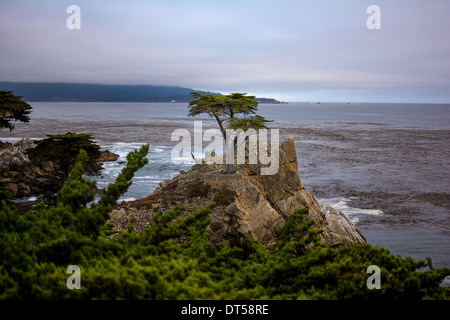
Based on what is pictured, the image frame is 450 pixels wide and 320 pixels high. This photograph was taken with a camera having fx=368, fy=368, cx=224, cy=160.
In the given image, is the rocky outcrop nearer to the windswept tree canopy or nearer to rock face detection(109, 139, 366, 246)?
the windswept tree canopy

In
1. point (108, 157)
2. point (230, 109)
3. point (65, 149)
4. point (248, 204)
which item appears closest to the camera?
point (248, 204)

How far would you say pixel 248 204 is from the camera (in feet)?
54.7

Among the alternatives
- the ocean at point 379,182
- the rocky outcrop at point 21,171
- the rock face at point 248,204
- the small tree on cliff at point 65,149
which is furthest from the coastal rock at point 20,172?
the rock face at point 248,204

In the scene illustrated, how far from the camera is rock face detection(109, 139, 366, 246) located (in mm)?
14672

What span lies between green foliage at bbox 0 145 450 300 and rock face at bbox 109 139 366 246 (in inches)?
223

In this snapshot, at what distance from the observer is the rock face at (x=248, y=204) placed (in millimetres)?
14672

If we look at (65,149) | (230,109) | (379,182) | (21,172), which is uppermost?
(230,109)

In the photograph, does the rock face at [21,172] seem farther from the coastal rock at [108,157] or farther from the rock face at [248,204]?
the rock face at [248,204]

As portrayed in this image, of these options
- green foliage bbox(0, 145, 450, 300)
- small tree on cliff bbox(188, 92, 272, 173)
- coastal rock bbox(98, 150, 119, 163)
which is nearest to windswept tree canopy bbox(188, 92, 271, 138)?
small tree on cliff bbox(188, 92, 272, 173)

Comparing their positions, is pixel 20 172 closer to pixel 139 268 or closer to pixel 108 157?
pixel 108 157

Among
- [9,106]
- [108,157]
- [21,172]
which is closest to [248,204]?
[9,106]

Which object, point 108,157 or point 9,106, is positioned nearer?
point 9,106

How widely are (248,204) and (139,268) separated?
11200mm

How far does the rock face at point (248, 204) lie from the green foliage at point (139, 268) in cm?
566
